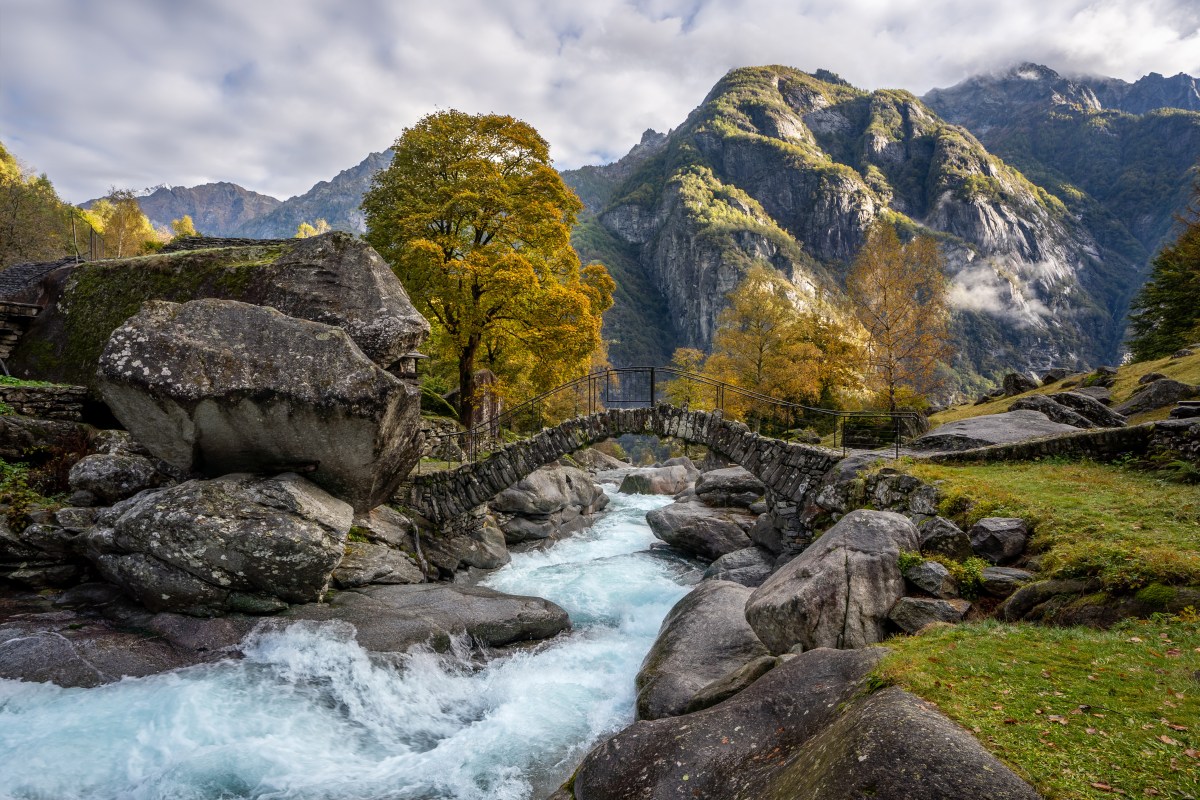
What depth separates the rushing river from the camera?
7809 mm

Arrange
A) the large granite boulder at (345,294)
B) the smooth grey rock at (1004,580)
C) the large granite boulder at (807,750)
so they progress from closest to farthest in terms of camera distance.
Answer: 1. the large granite boulder at (807,750)
2. the smooth grey rock at (1004,580)
3. the large granite boulder at (345,294)

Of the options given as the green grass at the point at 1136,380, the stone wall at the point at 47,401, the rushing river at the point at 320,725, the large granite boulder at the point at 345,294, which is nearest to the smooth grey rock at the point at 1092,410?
the green grass at the point at 1136,380

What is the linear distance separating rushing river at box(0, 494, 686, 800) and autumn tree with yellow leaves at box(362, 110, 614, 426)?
13785 millimetres

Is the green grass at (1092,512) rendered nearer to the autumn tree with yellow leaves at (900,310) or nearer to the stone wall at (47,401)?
the autumn tree with yellow leaves at (900,310)

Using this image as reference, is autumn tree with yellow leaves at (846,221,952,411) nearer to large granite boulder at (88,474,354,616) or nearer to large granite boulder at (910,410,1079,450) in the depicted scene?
large granite boulder at (910,410,1079,450)

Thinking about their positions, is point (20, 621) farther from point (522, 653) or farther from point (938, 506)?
point (938, 506)

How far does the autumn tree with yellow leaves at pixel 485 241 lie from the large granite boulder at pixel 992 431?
12.8 metres

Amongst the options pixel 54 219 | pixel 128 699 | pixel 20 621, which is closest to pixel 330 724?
pixel 128 699

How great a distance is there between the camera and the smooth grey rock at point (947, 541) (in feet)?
31.1

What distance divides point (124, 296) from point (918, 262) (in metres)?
32.4

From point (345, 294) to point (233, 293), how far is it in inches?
115

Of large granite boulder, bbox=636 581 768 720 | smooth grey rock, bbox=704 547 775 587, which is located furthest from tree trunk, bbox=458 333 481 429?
large granite boulder, bbox=636 581 768 720

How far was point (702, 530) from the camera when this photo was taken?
20672 millimetres

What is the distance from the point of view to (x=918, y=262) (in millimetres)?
29609
